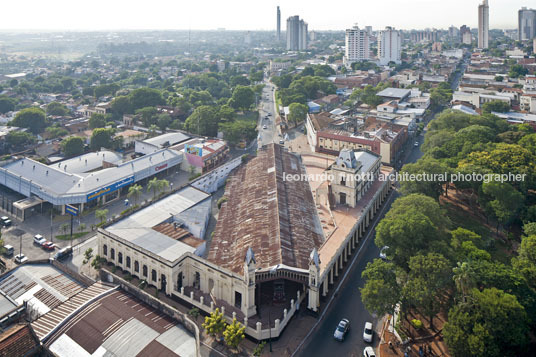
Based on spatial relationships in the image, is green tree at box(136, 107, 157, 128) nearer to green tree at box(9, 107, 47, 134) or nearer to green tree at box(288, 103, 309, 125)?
green tree at box(9, 107, 47, 134)

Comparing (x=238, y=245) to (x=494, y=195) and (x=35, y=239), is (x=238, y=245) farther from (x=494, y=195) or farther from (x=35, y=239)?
(x=494, y=195)

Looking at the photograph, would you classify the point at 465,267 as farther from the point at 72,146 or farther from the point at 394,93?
the point at 394,93

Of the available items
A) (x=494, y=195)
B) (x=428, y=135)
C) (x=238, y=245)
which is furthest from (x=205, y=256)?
(x=428, y=135)

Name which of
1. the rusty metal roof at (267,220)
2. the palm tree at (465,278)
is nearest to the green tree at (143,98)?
the rusty metal roof at (267,220)

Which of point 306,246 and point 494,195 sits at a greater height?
point 494,195

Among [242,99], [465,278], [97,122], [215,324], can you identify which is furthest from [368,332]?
[242,99]

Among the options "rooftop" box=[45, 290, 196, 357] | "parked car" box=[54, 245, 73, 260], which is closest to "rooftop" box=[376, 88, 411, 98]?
"parked car" box=[54, 245, 73, 260]

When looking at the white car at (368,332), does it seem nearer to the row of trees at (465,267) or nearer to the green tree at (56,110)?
the row of trees at (465,267)
